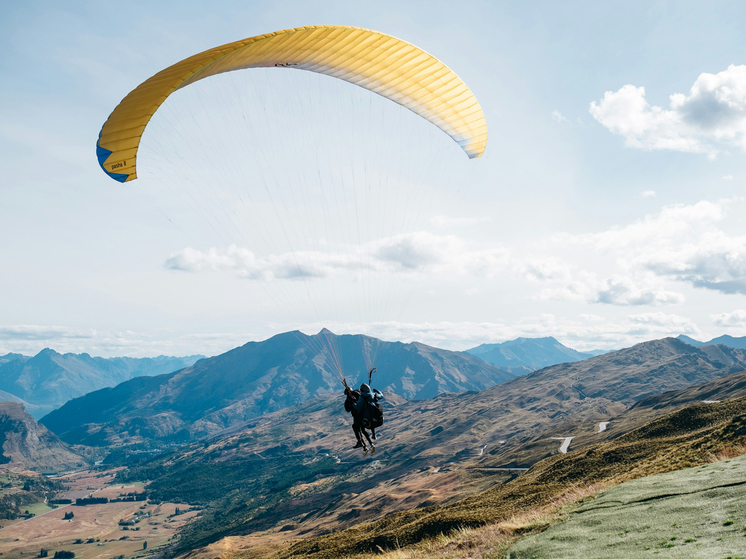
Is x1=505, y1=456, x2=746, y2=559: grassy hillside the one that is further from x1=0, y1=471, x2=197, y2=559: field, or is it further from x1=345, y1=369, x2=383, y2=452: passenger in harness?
x1=0, y1=471, x2=197, y2=559: field

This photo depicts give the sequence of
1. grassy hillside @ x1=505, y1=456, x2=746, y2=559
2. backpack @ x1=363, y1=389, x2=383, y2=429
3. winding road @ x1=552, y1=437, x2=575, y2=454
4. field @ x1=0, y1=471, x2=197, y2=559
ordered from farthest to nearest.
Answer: field @ x1=0, y1=471, x2=197, y2=559, winding road @ x1=552, y1=437, x2=575, y2=454, backpack @ x1=363, y1=389, x2=383, y2=429, grassy hillside @ x1=505, y1=456, x2=746, y2=559

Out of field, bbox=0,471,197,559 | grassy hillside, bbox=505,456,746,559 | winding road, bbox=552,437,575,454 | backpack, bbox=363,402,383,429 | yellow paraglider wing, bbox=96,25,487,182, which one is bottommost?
field, bbox=0,471,197,559

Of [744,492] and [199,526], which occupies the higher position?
[744,492]

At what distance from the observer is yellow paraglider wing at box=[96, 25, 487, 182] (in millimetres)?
16000

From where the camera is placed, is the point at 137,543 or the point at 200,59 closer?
the point at 200,59

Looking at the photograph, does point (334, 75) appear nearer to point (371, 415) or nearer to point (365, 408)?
point (365, 408)

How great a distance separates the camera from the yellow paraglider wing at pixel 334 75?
1600cm

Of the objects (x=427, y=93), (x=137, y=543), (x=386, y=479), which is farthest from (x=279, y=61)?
(x=137, y=543)

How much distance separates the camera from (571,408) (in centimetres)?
19300

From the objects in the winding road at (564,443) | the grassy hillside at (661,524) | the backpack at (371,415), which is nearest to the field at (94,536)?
the winding road at (564,443)

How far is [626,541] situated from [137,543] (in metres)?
198

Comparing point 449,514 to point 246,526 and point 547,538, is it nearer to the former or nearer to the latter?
point 547,538

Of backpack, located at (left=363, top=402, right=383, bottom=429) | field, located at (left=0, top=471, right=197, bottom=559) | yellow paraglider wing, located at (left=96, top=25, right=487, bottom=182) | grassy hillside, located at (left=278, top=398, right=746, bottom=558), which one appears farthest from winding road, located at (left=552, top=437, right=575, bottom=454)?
field, located at (left=0, top=471, right=197, bottom=559)

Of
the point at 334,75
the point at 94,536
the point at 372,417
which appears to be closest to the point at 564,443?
the point at 372,417
